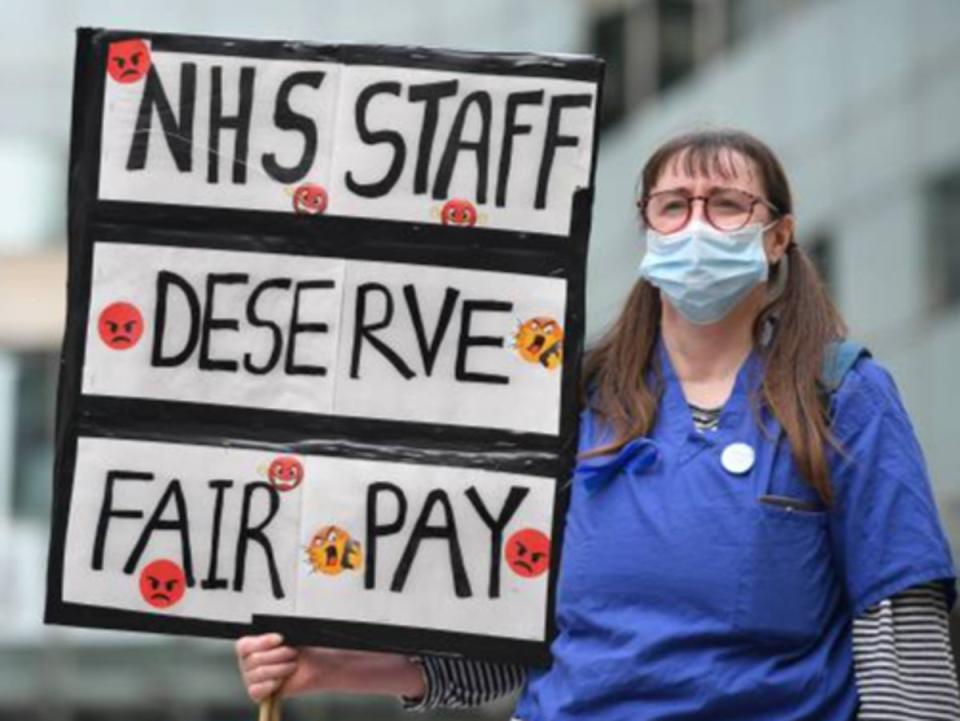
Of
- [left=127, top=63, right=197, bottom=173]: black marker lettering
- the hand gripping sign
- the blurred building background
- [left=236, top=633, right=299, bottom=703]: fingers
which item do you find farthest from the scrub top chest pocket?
the blurred building background

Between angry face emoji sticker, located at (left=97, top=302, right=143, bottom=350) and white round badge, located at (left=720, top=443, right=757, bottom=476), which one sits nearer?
white round badge, located at (left=720, top=443, right=757, bottom=476)

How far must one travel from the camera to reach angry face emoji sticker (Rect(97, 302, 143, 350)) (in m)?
4.37

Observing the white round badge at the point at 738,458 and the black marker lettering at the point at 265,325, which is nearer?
the white round badge at the point at 738,458

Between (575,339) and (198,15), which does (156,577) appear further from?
(198,15)

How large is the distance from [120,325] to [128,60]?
1.61 feet

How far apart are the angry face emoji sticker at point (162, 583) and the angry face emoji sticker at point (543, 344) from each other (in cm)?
71

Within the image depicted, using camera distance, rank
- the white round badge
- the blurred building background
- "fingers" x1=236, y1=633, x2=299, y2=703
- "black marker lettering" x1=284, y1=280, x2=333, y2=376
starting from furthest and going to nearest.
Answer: the blurred building background
"black marker lettering" x1=284, y1=280, x2=333, y2=376
"fingers" x1=236, y1=633, x2=299, y2=703
the white round badge

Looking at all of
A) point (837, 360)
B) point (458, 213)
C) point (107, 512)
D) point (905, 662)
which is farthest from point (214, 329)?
point (905, 662)

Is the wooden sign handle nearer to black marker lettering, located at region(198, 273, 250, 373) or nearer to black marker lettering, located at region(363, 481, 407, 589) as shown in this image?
black marker lettering, located at region(363, 481, 407, 589)

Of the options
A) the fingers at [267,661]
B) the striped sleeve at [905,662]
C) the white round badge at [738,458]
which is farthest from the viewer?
the fingers at [267,661]

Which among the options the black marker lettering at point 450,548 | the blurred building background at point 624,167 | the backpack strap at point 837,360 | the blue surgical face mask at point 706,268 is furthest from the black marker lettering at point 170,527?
the blurred building background at point 624,167

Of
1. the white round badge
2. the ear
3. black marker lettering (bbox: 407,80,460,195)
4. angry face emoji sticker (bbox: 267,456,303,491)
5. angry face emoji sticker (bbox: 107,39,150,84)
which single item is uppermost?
angry face emoji sticker (bbox: 107,39,150,84)

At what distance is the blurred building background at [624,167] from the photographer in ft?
67.7

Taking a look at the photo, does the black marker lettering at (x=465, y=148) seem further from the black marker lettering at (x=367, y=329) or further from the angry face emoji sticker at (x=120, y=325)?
the angry face emoji sticker at (x=120, y=325)
